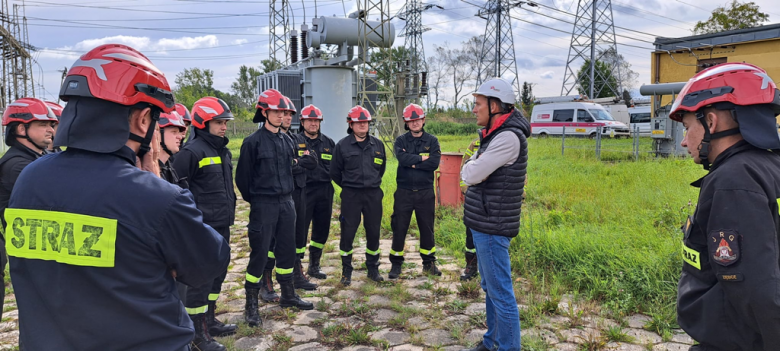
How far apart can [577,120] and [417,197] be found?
70.1ft

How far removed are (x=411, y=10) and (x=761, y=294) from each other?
37777mm

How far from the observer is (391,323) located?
4312mm

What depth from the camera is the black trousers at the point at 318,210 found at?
596 centimetres

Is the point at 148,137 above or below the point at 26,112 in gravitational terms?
below

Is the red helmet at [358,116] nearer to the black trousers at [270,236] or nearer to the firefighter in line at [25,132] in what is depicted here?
the black trousers at [270,236]

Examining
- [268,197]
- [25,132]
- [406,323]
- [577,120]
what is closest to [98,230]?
[268,197]

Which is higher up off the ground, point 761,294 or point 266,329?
point 761,294

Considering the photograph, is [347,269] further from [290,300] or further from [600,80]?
[600,80]

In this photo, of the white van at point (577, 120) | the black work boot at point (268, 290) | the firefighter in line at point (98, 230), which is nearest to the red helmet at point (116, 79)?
the firefighter in line at point (98, 230)

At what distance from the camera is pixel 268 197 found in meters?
4.46

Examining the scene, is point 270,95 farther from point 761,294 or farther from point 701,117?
point 761,294

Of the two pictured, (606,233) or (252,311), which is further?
(606,233)

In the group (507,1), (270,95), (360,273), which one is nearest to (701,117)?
(270,95)

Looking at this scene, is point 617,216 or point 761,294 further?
point 617,216
